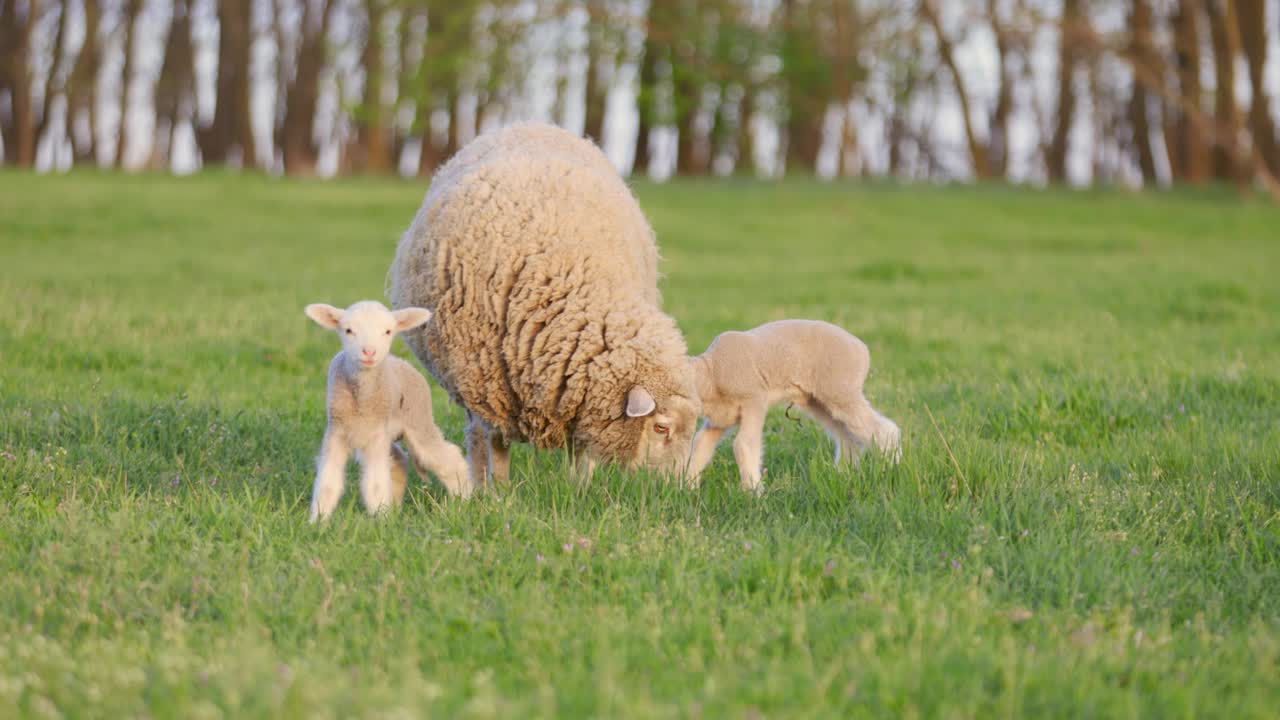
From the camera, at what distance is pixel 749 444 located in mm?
4957

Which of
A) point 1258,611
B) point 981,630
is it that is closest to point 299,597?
point 981,630

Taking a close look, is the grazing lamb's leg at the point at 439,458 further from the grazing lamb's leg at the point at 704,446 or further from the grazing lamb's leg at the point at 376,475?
the grazing lamb's leg at the point at 704,446

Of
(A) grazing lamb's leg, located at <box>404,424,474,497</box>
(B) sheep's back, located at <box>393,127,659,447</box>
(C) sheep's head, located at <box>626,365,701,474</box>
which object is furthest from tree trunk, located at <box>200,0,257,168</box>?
(C) sheep's head, located at <box>626,365,701,474</box>

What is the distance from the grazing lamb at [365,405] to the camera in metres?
4.21

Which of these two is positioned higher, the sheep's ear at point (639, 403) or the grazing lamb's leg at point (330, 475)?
the sheep's ear at point (639, 403)

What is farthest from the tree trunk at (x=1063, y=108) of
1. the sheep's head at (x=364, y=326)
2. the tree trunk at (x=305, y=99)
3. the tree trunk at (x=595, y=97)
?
the sheep's head at (x=364, y=326)

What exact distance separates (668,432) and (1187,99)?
2087cm

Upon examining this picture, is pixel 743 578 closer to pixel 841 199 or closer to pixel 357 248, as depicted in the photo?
pixel 357 248

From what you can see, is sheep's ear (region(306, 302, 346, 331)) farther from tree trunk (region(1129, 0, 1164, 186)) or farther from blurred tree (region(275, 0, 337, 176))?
blurred tree (region(275, 0, 337, 176))

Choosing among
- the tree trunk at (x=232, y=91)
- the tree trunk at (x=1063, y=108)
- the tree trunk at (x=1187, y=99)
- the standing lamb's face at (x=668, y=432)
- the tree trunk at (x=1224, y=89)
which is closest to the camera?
the standing lamb's face at (x=668, y=432)

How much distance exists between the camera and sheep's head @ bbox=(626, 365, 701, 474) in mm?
4910

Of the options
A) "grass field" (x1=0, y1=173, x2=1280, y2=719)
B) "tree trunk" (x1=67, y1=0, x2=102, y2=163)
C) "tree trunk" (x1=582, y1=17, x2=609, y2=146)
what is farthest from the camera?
"tree trunk" (x1=67, y1=0, x2=102, y2=163)

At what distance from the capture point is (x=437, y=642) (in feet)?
10.2

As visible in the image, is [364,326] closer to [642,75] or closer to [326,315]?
[326,315]
